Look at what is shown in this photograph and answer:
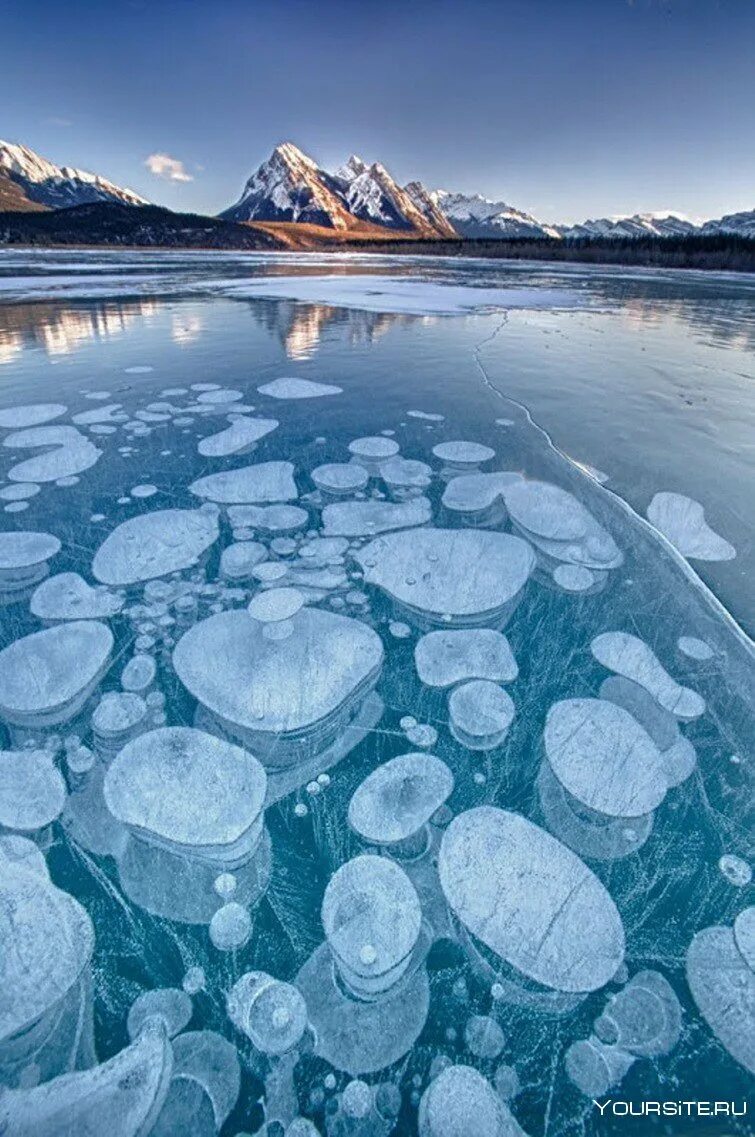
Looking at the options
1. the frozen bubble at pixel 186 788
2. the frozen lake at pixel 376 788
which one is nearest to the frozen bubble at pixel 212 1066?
the frozen lake at pixel 376 788

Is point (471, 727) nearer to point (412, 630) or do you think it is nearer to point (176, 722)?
point (412, 630)

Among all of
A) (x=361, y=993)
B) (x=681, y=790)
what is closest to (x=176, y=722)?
(x=361, y=993)

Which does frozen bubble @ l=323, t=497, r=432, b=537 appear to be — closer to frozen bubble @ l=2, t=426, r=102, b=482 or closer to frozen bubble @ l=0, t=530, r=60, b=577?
frozen bubble @ l=0, t=530, r=60, b=577

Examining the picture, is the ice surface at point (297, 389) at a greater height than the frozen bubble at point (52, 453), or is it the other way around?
the ice surface at point (297, 389)

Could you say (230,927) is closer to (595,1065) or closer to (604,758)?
(595,1065)

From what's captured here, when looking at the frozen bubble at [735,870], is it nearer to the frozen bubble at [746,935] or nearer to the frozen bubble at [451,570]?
the frozen bubble at [746,935]

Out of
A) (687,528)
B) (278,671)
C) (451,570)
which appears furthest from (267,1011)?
(687,528)
